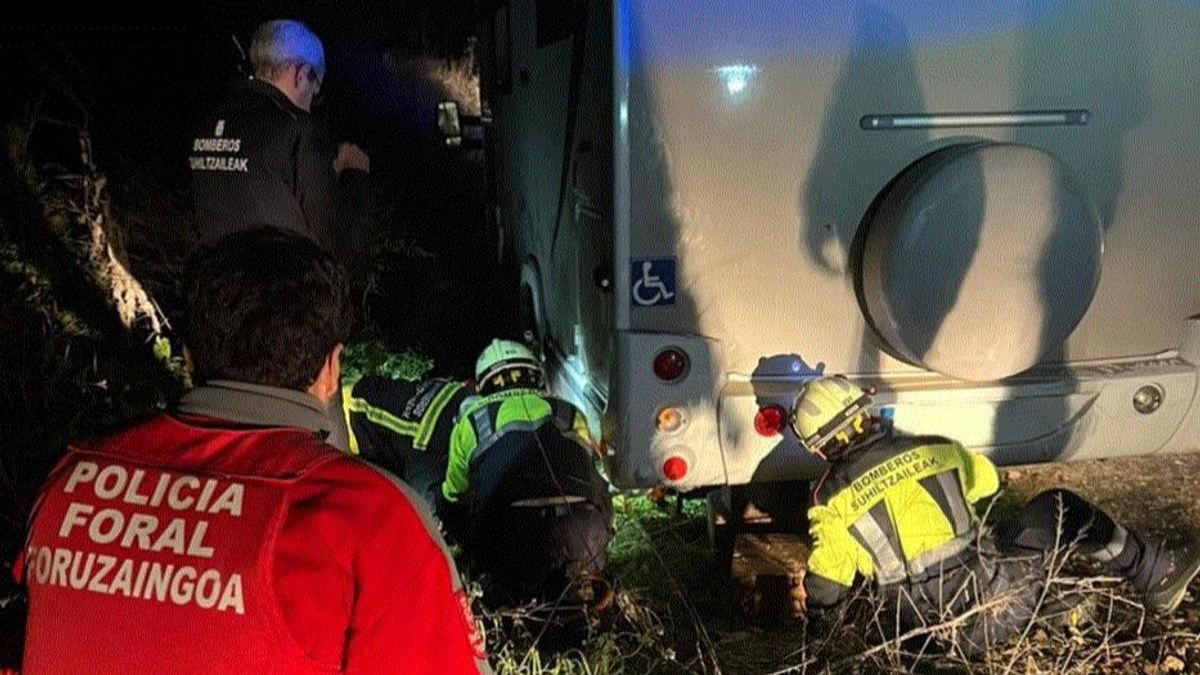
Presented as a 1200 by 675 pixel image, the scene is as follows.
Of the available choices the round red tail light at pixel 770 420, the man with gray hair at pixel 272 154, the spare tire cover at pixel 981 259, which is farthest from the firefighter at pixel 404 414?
the spare tire cover at pixel 981 259

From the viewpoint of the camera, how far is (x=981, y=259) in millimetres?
3621

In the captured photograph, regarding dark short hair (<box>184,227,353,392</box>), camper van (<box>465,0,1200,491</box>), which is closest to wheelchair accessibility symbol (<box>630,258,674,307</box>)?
camper van (<box>465,0,1200,491</box>)

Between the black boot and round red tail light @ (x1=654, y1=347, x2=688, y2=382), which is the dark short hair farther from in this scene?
the black boot

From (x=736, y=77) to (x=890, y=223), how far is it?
2.36ft

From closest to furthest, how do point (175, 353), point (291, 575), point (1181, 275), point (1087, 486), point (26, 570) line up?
1. point (291, 575)
2. point (26, 570)
3. point (1181, 275)
4. point (1087, 486)
5. point (175, 353)

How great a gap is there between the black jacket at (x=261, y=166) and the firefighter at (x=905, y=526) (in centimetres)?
196

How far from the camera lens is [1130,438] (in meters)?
4.27

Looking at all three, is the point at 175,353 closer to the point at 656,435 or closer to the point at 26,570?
the point at 656,435

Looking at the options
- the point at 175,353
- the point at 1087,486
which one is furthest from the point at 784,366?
the point at 175,353

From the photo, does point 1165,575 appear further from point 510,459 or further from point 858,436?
point 510,459

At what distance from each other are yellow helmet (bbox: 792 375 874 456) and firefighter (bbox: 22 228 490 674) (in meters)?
2.13

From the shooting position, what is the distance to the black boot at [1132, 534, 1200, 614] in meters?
3.81

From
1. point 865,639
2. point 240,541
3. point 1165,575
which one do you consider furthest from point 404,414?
point 1165,575

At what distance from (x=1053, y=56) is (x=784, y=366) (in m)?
1.46
